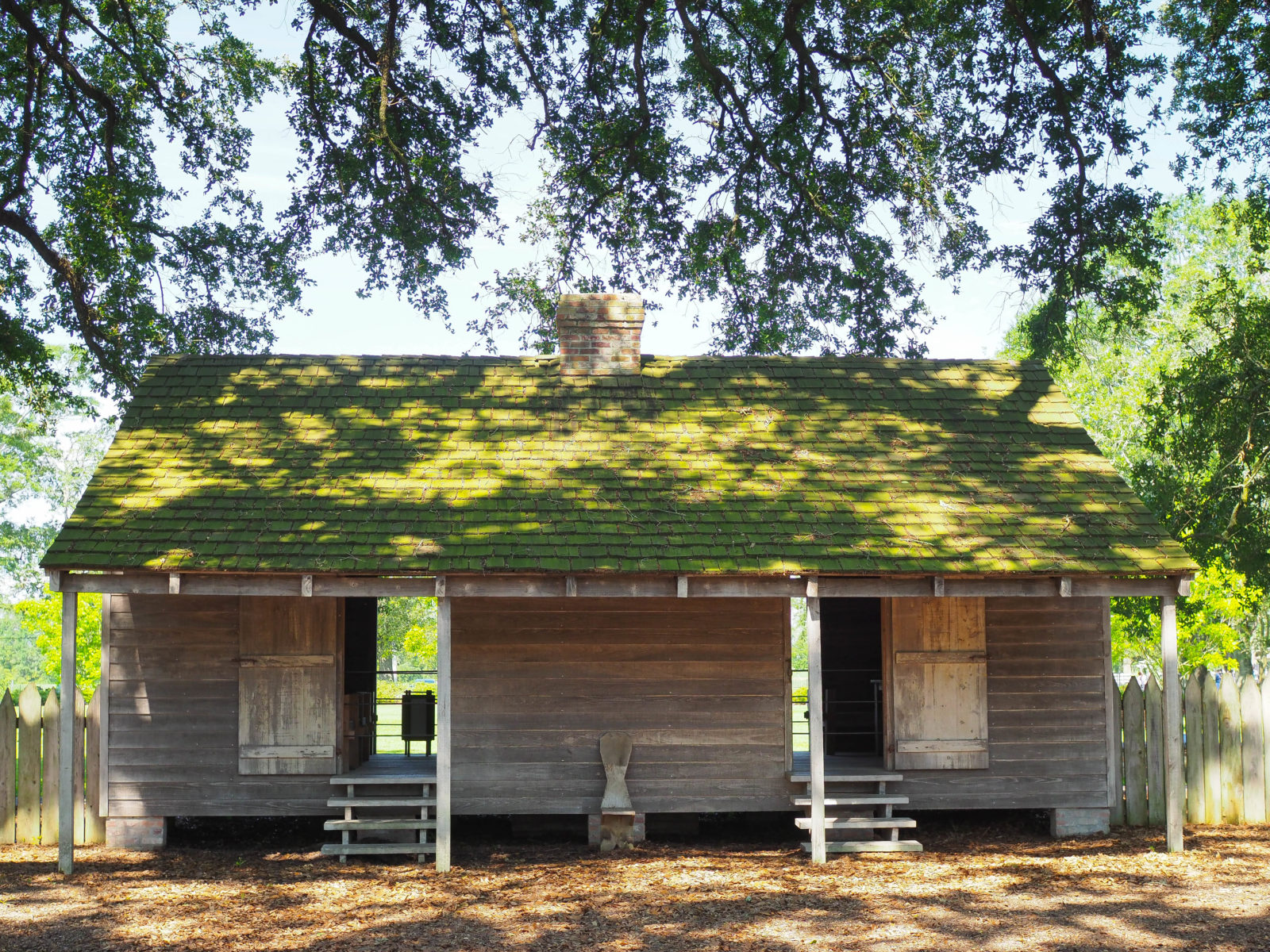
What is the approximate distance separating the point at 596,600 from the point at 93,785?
5583 millimetres

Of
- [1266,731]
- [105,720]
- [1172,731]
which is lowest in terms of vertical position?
[1266,731]

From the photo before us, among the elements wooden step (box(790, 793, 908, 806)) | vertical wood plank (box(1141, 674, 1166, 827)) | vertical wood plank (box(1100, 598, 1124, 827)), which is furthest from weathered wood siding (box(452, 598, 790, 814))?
vertical wood plank (box(1141, 674, 1166, 827))

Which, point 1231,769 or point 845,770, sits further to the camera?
point 1231,769

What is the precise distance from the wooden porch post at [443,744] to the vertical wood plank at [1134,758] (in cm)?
752

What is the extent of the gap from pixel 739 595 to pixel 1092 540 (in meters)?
3.55

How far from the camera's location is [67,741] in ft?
33.4

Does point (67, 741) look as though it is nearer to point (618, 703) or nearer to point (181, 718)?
point (181, 718)

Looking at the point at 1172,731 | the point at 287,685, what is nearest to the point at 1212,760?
the point at 1172,731

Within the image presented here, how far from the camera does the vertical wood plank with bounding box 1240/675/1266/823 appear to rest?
12.3m

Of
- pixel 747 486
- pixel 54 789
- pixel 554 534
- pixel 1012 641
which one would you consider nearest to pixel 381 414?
pixel 554 534

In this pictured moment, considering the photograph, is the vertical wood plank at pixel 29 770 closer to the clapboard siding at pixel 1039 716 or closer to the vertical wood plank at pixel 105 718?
the vertical wood plank at pixel 105 718

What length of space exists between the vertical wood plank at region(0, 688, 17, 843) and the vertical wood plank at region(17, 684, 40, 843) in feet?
0.17

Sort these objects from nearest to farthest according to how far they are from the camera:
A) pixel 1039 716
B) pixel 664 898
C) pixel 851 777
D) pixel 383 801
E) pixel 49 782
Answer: pixel 664 898
pixel 383 801
pixel 851 777
pixel 49 782
pixel 1039 716

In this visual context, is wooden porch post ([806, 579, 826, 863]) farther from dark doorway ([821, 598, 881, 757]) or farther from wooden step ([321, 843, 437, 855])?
wooden step ([321, 843, 437, 855])
